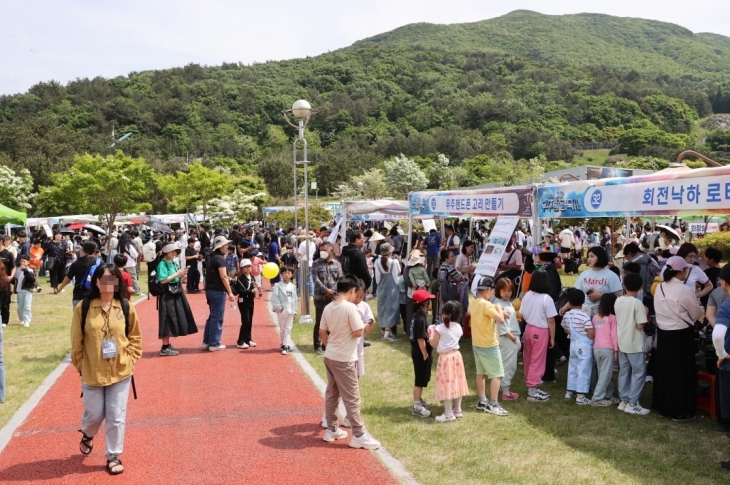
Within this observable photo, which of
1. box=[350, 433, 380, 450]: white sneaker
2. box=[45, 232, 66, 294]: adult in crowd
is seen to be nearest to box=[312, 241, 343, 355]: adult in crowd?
box=[350, 433, 380, 450]: white sneaker

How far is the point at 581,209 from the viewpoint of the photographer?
332 inches

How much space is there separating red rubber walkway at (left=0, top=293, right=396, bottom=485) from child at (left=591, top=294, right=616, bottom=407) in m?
3.00

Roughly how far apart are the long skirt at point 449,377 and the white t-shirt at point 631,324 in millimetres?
1842

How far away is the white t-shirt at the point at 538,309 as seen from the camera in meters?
7.40

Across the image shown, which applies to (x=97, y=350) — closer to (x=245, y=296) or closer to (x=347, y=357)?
(x=347, y=357)

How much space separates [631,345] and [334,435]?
329 centimetres

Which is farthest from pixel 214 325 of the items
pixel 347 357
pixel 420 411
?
pixel 347 357

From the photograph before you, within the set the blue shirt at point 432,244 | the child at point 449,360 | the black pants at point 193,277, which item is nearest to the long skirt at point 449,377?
the child at point 449,360

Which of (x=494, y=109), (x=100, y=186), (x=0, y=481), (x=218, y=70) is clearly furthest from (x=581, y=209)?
(x=218, y=70)

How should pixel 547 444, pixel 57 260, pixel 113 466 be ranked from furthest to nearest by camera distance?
1. pixel 57 260
2. pixel 547 444
3. pixel 113 466

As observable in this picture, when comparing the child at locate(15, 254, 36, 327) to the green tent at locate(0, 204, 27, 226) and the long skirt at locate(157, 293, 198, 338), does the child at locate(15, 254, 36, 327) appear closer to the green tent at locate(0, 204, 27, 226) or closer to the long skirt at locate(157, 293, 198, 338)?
the green tent at locate(0, 204, 27, 226)

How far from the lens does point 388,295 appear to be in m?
11.2

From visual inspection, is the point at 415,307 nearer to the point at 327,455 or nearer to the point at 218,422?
the point at 327,455

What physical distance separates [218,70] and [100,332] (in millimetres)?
143789
